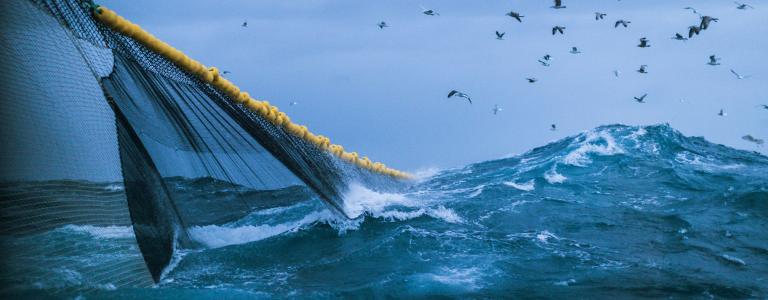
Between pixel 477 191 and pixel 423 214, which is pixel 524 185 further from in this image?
pixel 423 214

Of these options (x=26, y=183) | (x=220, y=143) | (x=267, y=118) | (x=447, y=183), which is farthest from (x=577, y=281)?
(x=447, y=183)

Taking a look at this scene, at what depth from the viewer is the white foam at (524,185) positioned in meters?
14.1

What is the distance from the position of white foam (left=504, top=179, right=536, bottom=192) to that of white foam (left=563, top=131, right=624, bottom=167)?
8.83 ft

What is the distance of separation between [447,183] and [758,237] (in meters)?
9.13

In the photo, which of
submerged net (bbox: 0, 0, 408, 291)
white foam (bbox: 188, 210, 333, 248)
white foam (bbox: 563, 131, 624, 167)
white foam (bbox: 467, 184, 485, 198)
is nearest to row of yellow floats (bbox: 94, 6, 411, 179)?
submerged net (bbox: 0, 0, 408, 291)

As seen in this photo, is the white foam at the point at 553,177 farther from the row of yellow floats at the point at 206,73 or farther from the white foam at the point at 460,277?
the white foam at the point at 460,277

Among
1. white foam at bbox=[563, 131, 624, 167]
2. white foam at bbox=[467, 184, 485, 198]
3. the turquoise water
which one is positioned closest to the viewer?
the turquoise water

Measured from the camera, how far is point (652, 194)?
12.6 m

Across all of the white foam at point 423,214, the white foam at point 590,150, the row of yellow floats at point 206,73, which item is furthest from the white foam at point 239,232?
the white foam at point 590,150

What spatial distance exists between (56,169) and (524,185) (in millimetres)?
10376

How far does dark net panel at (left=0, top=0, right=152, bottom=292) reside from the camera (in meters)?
5.74

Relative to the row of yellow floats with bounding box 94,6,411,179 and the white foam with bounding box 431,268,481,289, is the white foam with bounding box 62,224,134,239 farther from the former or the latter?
the white foam with bounding box 431,268,481,289

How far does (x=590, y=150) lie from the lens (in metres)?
18.7

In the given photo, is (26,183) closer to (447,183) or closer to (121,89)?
(121,89)
